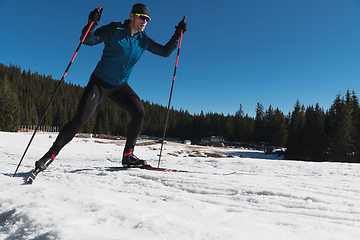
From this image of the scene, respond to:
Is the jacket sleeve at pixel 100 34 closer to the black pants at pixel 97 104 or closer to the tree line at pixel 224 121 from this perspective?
the black pants at pixel 97 104

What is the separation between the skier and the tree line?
36.6m

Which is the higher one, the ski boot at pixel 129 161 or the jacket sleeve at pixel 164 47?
the jacket sleeve at pixel 164 47

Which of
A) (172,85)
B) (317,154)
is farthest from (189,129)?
(172,85)

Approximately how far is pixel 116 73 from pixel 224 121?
3001 inches

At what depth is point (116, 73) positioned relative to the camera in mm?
2777

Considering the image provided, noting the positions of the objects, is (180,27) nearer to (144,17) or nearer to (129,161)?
(144,17)

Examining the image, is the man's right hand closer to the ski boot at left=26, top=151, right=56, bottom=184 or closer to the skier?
the skier

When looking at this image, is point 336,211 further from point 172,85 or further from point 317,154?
point 317,154

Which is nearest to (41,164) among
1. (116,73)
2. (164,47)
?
(116,73)

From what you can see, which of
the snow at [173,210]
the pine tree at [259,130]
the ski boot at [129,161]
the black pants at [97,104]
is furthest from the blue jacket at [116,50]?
the pine tree at [259,130]

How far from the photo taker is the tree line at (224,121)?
32.0 m

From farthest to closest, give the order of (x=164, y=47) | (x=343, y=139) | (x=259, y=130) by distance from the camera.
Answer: (x=259, y=130) < (x=343, y=139) < (x=164, y=47)

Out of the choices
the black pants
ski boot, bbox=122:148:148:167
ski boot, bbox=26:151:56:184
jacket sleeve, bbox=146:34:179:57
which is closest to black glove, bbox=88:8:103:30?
the black pants

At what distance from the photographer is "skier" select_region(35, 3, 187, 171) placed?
96.0 inches
